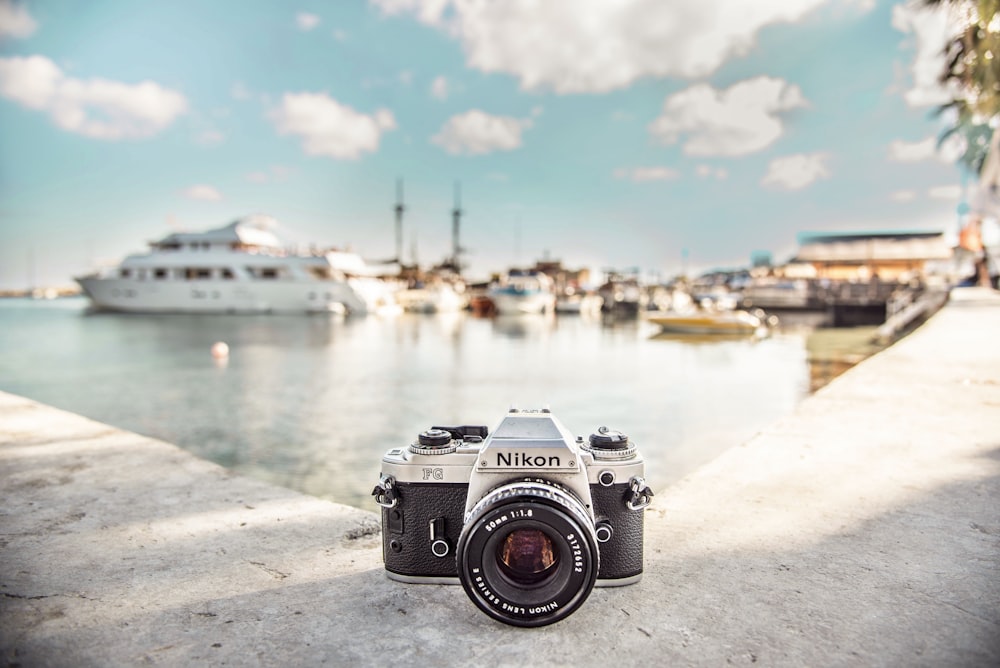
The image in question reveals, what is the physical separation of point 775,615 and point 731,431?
8080 millimetres

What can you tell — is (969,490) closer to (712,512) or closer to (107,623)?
(712,512)

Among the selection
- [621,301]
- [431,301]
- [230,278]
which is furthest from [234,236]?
[621,301]

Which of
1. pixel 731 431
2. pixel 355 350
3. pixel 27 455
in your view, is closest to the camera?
pixel 27 455

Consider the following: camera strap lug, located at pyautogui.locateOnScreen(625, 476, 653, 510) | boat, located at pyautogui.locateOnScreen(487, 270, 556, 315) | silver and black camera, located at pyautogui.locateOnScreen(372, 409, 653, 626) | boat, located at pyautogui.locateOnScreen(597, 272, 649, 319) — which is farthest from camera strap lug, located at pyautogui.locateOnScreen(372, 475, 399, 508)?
boat, located at pyautogui.locateOnScreen(597, 272, 649, 319)

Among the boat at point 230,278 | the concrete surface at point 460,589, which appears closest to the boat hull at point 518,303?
the boat at point 230,278

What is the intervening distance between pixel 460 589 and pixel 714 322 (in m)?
26.4

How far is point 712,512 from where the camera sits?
2295mm

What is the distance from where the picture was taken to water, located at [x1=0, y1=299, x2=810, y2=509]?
26.3 ft

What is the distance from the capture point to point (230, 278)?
45.0 meters

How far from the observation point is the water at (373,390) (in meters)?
8.02

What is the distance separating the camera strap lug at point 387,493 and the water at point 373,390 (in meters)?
0.94

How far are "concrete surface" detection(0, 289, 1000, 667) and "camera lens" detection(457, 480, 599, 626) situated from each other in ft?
0.30

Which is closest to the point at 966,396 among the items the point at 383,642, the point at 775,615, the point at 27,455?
the point at 775,615

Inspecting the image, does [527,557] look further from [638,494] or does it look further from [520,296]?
[520,296]
